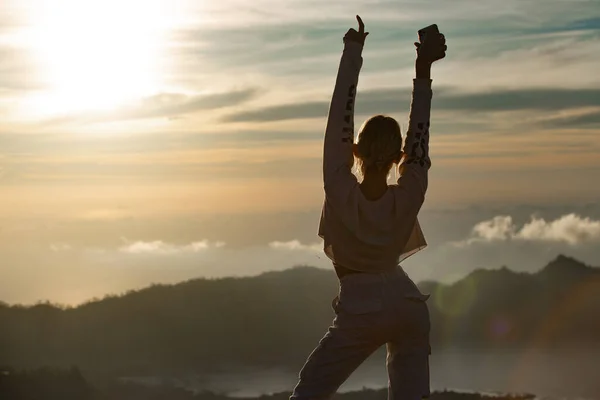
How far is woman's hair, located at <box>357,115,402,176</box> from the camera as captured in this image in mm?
6473

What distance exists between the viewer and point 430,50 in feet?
22.4

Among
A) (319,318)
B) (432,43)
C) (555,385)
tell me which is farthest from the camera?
(319,318)

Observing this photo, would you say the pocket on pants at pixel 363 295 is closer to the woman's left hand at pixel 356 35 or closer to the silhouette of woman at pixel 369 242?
the silhouette of woman at pixel 369 242

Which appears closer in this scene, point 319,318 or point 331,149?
point 331,149

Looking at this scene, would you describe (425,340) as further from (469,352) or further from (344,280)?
(469,352)

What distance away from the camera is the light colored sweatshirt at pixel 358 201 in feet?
20.9

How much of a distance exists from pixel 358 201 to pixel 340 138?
394 mm

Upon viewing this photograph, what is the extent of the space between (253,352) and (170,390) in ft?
43.7

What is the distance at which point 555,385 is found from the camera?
1742 centimetres

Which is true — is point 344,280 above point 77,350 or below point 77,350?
below

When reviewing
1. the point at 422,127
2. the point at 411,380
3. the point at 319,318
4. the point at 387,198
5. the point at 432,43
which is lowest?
the point at 411,380

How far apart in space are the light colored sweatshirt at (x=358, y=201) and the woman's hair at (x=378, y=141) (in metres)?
0.12

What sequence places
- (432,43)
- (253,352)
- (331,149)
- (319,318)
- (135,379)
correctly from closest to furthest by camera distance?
(331,149), (432,43), (135,379), (319,318), (253,352)

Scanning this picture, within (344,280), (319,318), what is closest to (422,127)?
(344,280)
